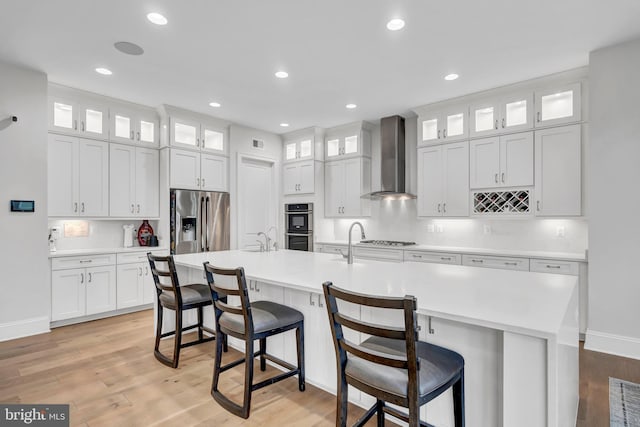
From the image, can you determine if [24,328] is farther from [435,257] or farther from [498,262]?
[498,262]

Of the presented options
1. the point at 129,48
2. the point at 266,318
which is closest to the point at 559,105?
the point at 266,318

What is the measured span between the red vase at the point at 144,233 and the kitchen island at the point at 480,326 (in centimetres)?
265

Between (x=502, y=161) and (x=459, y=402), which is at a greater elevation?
(x=502, y=161)

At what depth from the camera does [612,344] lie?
3096 mm

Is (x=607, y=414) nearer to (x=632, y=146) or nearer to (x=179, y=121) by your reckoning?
(x=632, y=146)

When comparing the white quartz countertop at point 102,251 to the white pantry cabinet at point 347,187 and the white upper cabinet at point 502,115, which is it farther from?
the white upper cabinet at point 502,115

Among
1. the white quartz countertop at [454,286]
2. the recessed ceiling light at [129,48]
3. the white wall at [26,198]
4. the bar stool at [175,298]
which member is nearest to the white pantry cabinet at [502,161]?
the white quartz countertop at [454,286]

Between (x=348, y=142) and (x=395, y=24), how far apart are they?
9.82ft

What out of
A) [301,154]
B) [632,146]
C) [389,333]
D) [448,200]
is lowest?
[389,333]

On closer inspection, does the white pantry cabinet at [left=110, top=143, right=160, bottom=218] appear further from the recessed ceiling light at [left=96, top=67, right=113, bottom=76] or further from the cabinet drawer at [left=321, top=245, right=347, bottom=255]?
the cabinet drawer at [left=321, top=245, right=347, bottom=255]

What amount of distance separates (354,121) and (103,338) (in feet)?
14.8

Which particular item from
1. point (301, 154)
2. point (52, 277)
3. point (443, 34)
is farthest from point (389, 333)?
point (301, 154)

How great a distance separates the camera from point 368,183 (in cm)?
564

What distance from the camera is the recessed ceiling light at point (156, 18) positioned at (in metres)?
2.55
